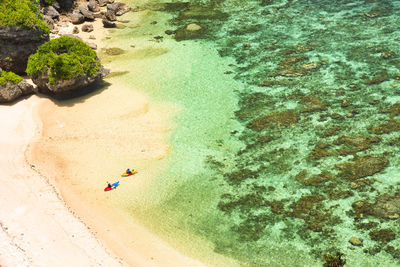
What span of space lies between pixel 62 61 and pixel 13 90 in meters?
4.41

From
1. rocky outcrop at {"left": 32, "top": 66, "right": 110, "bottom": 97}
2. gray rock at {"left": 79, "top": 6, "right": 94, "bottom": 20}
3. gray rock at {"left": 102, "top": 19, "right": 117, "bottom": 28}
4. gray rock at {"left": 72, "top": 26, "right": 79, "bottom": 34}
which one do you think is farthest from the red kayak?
gray rock at {"left": 79, "top": 6, "right": 94, "bottom": 20}

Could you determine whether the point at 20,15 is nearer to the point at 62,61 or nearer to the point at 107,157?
the point at 62,61

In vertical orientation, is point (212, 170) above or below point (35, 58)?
below

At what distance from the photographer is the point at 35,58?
34031 mm

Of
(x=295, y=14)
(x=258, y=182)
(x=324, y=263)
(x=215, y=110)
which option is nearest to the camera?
(x=324, y=263)

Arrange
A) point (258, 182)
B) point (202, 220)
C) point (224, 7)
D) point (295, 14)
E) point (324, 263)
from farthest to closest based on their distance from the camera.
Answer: point (224, 7)
point (295, 14)
point (258, 182)
point (202, 220)
point (324, 263)

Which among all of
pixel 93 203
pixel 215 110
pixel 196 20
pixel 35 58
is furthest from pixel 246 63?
pixel 93 203

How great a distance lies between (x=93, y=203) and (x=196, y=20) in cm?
2919

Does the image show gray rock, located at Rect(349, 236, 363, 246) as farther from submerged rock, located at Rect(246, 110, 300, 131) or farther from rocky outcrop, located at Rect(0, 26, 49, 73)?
rocky outcrop, located at Rect(0, 26, 49, 73)

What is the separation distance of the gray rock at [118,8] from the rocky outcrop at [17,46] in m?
13.9

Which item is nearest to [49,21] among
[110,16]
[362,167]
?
[110,16]

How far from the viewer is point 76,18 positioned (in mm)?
45938

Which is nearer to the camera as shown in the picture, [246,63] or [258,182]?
[258,182]

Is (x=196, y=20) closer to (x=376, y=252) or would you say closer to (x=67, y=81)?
(x=67, y=81)
